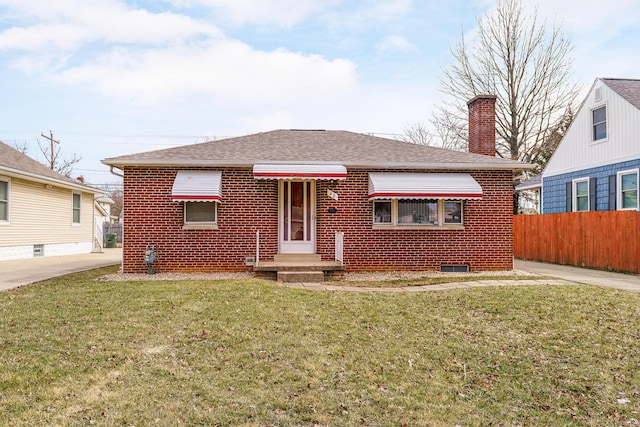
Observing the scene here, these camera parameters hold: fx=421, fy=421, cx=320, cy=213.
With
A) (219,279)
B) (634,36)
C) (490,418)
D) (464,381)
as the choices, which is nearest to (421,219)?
(219,279)

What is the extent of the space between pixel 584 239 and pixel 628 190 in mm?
3148

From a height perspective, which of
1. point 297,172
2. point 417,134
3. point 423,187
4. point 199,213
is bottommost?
point 199,213

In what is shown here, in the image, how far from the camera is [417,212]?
1280 cm

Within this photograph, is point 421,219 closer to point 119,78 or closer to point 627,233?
point 627,233

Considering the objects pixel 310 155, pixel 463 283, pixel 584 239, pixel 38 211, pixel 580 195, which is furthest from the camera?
pixel 580 195

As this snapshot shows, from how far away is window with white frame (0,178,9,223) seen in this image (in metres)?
15.9

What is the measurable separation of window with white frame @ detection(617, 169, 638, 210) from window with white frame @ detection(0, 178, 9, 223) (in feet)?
76.7

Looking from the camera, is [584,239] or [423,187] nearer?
[423,187]

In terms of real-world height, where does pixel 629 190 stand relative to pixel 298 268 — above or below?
above

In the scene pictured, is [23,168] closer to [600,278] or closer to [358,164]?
[358,164]

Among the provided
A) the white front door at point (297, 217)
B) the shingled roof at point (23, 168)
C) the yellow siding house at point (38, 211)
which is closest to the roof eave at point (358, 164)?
the white front door at point (297, 217)

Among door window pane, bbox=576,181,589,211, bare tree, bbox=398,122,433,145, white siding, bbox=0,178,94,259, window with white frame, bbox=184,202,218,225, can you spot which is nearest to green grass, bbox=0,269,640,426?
window with white frame, bbox=184,202,218,225

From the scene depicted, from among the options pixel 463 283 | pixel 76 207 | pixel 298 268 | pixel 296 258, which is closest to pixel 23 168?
pixel 76 207

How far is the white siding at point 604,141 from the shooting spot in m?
15.5
